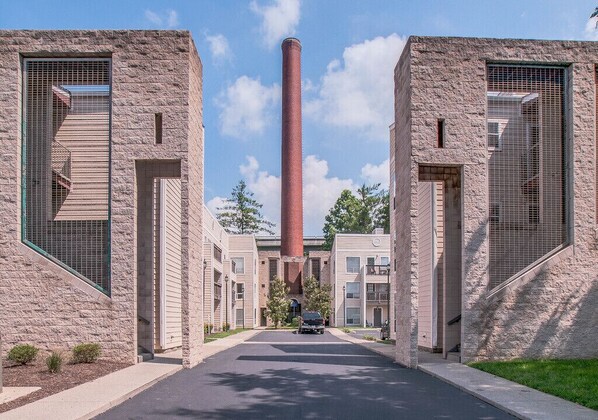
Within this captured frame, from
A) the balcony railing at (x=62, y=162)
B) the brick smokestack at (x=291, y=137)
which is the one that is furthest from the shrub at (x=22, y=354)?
the brick smokestack at (x=291, y=137)

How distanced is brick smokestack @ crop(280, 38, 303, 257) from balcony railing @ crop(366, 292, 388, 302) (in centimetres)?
1024

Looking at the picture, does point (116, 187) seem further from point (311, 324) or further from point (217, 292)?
point (311, 324)

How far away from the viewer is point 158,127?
1672cm

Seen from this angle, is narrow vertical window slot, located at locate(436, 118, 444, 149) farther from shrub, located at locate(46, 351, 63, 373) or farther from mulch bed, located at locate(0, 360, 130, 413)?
shrub, located at locate(46, 351, 63, 373)

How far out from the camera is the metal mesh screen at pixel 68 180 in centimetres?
1645

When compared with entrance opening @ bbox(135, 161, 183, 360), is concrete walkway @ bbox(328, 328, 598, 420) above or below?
below

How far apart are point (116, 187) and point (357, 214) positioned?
70499mm

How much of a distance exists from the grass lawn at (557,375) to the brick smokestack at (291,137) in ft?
127

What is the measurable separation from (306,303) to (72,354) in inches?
1796

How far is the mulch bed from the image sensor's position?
1073 cm

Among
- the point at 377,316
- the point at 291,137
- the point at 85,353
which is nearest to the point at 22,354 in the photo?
the point at 85,353

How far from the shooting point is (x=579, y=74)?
17.2 metres

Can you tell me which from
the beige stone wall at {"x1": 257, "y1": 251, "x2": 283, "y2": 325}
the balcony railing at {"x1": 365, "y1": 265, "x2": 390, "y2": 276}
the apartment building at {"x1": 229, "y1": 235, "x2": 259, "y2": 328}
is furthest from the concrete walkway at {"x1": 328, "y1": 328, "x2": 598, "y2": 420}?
the beige stone wall at {"x1": 257, "y1": 251, "x2": 283, "y2": 325}

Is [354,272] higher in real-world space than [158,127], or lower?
lower
